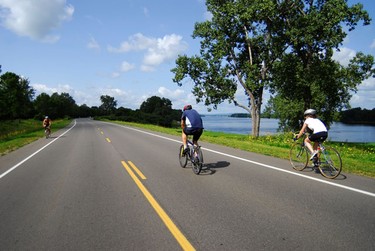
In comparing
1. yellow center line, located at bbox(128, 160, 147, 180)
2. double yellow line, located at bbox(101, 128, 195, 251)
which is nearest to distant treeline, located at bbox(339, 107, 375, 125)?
yellow center line, located at bbox(128, 160, 147, 180)

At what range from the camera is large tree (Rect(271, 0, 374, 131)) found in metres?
23.1

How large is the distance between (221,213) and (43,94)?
13461 centimetres

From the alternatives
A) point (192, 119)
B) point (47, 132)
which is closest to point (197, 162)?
point (192, 119)

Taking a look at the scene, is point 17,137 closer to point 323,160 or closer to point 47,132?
point 47,132

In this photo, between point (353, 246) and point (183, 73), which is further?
point (183, 73)

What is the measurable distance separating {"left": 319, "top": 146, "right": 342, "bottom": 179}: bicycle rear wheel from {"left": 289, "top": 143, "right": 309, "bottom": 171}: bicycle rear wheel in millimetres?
754

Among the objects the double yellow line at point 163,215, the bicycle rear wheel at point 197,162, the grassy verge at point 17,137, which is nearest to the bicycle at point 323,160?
the bicycle rear wheel at point 197,162

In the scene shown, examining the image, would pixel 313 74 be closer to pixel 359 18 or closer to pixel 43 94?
pixel 359 18

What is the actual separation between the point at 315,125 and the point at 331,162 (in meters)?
1.14

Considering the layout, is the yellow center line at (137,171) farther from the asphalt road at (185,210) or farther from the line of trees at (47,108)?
the line of trees at (47,108)

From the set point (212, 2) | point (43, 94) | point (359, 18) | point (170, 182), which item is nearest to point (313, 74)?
point (359, 18)

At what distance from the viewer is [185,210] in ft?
18.6

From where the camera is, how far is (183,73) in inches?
1132

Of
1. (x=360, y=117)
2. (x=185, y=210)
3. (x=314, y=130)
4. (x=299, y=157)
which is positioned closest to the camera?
(x=185, y=210)
